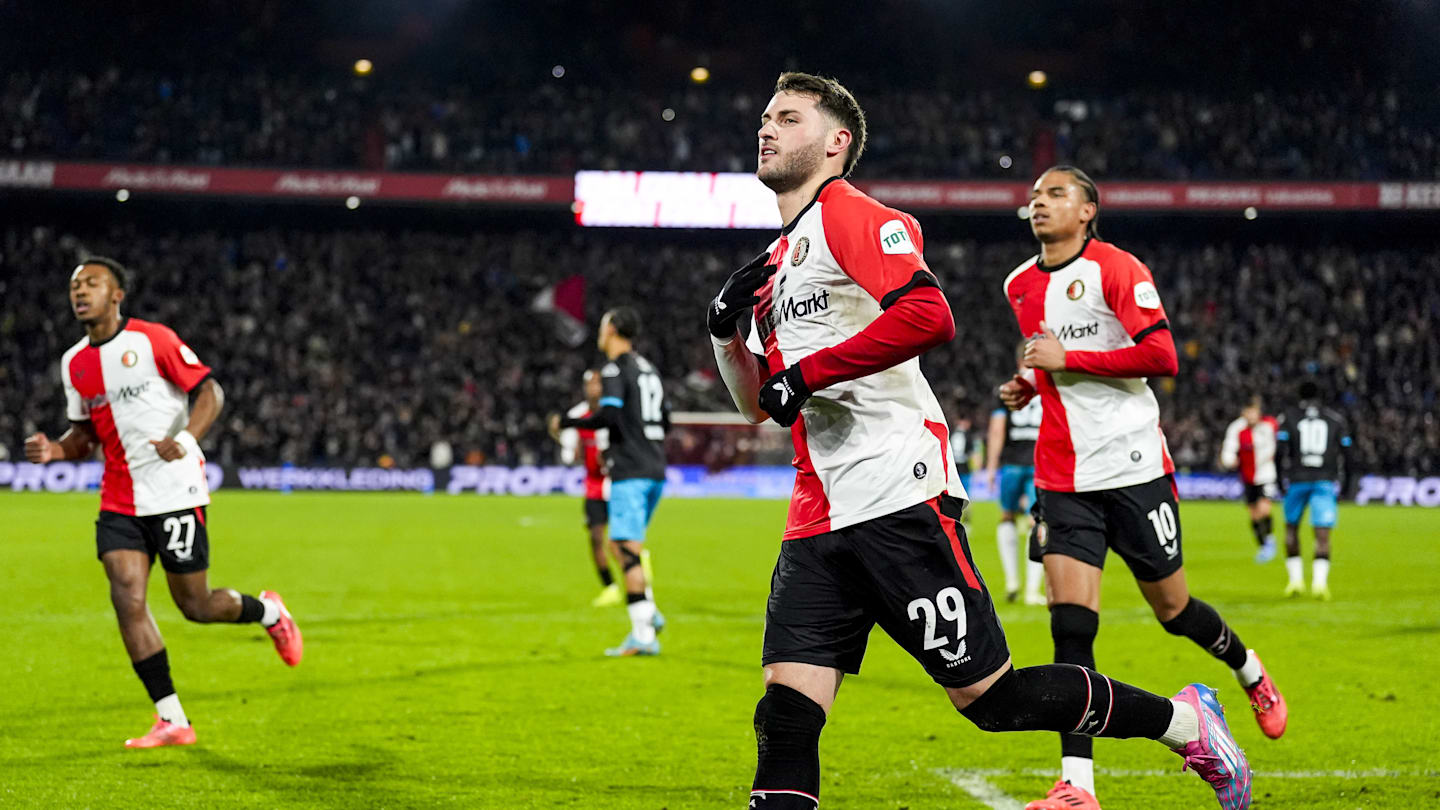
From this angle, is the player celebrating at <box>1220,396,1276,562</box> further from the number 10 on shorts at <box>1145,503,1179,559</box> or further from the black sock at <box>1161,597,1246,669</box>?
the number 10 on shorts at <box>1145,503,1179,559</box>

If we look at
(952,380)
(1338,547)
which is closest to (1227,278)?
(952,380)

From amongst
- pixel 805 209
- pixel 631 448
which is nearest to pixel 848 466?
pixel 805 209

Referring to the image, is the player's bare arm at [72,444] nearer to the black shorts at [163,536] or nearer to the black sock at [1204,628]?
the black shorts at [163,536]

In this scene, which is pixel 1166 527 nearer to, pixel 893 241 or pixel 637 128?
pixel 893 241

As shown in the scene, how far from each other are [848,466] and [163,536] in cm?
432

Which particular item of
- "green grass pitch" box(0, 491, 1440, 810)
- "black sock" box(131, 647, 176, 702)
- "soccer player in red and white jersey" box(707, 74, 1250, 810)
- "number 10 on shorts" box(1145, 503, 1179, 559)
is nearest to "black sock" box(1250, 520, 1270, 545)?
"green grass pitch" box(0, 491, 1440, 810)

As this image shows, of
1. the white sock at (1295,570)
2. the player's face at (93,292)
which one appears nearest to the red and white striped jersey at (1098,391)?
the player's face at (93,292)

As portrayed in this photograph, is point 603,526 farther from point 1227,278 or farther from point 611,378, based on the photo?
point 1227,278

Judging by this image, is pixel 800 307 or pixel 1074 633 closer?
pixel 800 307

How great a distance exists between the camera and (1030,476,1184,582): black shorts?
558 cm

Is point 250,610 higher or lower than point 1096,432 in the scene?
lower

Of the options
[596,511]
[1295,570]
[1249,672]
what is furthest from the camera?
[1295,570]

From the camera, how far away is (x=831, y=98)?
12.9 ft

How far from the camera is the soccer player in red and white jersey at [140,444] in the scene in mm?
6625
